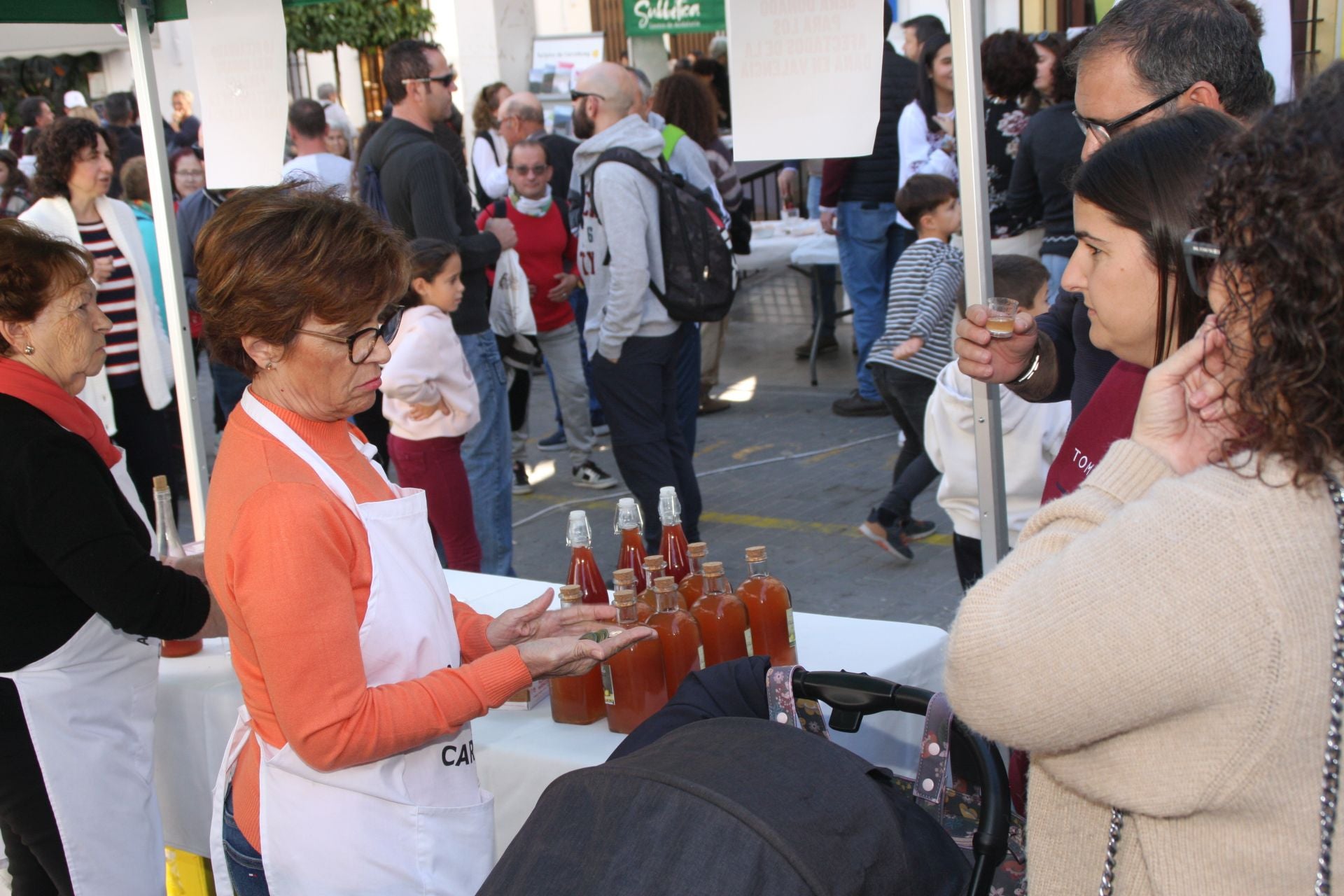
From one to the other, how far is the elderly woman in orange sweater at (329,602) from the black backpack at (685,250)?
2.87 m

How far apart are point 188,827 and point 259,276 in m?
1.63

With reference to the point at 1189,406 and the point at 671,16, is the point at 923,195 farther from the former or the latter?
the point at 671,16

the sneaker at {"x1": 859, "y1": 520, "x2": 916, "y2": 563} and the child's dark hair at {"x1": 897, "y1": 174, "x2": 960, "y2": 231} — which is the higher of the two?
the child's dark hair at {"x1": 897, "y1": 174, "x2": 960, "y2": 231}

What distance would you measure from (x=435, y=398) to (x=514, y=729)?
7.47 feet

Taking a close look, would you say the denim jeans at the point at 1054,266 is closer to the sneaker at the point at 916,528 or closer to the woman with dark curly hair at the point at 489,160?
the sneaker at the point at 916,528

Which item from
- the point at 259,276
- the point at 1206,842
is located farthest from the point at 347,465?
the point at 1206,842

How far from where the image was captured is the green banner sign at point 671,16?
12312 millimetres

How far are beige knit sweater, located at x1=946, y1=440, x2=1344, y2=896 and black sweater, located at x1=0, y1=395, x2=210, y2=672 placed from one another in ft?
5.35

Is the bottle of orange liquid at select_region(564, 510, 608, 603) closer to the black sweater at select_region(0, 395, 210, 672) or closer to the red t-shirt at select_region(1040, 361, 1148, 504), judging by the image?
the black sweater at select_region(0, 395, 210, 672)

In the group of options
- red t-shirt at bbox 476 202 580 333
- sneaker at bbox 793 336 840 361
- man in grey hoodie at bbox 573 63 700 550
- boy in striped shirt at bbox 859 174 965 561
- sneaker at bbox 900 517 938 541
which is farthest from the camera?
sneaker at bbox 793 336 840 361

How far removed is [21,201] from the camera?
25.7 ft

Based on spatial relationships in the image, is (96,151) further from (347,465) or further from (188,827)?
(347,465)

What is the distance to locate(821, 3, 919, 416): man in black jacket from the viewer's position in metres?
7.16

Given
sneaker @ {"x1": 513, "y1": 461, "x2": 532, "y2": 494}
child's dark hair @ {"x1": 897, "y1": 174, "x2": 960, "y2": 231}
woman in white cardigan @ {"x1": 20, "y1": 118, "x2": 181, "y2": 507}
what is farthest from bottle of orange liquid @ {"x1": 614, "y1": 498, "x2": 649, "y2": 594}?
sneaker @ {"x1": 513, "y1": 461, "x2": 532, "y2": 494}
